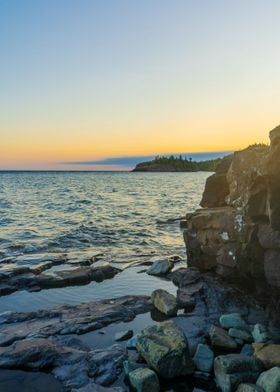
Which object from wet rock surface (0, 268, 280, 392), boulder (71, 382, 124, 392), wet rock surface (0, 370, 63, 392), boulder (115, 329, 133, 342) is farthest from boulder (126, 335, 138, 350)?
wet rock surface (0, 370, 63, 392)

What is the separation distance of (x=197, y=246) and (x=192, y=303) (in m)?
3.69

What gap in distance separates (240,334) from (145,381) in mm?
3253

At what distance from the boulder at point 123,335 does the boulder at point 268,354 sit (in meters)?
3.01

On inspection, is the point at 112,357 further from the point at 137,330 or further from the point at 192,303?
the point at 192,303

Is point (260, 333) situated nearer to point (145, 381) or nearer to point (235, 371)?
point (235, 371)

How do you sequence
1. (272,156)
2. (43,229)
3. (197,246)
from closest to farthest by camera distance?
(272,156), (197,246), (43,229)

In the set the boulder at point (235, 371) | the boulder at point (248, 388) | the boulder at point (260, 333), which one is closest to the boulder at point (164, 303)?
the boulder at point (260, 333)

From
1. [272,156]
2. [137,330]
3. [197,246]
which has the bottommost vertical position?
[137,330]

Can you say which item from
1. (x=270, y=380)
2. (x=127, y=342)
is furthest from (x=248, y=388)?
(x=127, y=342)

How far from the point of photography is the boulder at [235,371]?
311 inches

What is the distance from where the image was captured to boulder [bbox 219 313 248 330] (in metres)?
10.6

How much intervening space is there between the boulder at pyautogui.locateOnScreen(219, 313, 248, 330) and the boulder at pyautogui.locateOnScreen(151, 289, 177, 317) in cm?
155

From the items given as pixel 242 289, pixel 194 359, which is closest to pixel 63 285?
pixel 242 289

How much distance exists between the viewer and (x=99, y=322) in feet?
37.0
